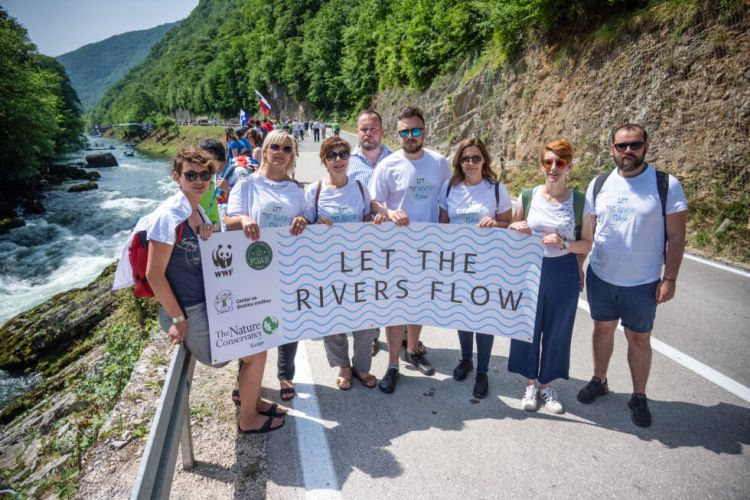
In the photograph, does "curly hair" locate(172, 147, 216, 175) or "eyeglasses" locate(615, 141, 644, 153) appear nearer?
"curly hair" locate(172, 147, 216, 175)

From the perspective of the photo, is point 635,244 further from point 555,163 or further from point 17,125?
point 17,125

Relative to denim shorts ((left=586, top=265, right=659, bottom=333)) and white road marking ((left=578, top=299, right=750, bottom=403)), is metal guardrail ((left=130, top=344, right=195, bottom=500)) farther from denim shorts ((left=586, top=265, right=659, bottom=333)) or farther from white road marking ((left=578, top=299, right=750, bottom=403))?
white road marking ((left=578, top=299, right=750, bottom=403))

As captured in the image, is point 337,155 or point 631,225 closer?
point 631,225

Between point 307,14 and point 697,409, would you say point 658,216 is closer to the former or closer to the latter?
point 697,409

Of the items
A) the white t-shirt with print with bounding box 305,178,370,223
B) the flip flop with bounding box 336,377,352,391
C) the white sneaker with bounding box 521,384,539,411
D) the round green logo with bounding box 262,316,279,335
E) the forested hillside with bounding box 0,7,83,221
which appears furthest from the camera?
the forested hillside with bounding box 0,7,83,221

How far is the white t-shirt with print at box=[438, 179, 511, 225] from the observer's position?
380 cm

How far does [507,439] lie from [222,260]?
260cm

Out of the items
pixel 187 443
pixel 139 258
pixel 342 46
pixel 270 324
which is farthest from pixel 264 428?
pixel 342 46

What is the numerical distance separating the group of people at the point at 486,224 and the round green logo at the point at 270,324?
0.67ft

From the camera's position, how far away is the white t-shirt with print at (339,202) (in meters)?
3.83

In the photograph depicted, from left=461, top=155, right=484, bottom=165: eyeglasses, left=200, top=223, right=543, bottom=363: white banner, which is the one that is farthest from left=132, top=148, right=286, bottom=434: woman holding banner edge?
left=461, top=155, right=484, bottom=165: eyeglasses

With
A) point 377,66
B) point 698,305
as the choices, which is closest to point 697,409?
point 698,305

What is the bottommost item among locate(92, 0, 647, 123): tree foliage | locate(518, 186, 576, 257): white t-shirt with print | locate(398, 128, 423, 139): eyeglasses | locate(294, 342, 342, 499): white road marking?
locate(294, 342, 342, 499): white road marking

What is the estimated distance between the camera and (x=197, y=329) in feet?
10.4
